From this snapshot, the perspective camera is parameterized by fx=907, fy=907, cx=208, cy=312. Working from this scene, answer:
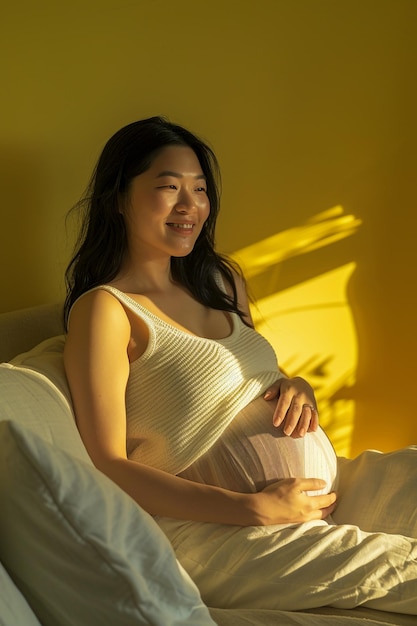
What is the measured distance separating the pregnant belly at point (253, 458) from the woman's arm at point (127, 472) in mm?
56

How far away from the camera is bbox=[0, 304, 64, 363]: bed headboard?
82.5 inches

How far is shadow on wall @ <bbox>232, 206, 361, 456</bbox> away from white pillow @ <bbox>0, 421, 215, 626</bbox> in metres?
1.56

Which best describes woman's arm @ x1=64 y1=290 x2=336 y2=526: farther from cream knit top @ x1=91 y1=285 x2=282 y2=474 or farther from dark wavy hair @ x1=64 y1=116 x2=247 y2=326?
dark wavy hair @ x1=64 y1=116 x2=247 y2=326

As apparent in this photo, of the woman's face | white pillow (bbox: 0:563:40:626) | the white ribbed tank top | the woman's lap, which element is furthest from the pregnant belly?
white pillow (bbox: 0:563:40:626)

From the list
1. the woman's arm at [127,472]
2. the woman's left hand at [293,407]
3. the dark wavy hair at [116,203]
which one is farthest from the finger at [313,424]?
the dark wavy hair at [116,203]

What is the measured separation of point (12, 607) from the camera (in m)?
1.17

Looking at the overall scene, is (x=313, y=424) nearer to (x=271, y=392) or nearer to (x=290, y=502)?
(x=271, y=392)

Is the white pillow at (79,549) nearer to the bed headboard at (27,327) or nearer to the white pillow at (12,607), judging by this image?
the white pillow at (12,607)

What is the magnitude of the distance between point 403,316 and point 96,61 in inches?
51.0

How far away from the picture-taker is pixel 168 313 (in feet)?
7.15

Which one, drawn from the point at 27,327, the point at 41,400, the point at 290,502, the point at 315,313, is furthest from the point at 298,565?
the point at 315,313

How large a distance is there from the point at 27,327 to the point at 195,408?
1.52 ft

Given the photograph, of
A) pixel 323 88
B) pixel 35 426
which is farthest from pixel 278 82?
pixel 35 426

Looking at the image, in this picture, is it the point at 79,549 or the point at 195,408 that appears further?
the point at 195,408
